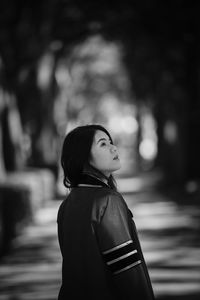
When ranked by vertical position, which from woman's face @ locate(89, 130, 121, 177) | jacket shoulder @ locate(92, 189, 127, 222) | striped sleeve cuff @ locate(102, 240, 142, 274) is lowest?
striped sleeve cuff @ locate(102, 240, 142, 274)

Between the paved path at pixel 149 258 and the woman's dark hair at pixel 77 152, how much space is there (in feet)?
13.8

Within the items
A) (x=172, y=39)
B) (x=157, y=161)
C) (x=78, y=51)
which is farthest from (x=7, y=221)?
(x=157, y=161)

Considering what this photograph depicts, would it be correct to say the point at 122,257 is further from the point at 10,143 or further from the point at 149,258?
the point at 10,143

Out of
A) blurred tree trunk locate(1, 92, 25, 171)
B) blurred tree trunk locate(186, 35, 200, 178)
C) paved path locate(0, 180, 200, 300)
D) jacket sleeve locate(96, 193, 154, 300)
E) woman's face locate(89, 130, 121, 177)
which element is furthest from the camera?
blurred tree trunk locate(186, 35, 200, 178)

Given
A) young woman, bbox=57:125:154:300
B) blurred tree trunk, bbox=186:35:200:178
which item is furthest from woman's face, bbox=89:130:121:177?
blurred tree trunk, bbox=186:35:200:178

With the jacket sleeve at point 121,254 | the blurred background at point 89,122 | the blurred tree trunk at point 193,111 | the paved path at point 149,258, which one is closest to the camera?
the jacket sleeve at point 121,254

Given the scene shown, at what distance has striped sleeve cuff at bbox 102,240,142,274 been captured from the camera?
9.96 ft

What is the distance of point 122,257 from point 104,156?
A: 1.49ft

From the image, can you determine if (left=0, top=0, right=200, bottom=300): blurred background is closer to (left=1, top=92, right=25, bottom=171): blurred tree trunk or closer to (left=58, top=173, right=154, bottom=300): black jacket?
(left=1, top=92, right=25, bottom=171): blurred tree trunk

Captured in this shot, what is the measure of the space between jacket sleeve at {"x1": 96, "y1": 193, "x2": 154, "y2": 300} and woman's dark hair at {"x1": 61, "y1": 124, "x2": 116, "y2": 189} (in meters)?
0.25

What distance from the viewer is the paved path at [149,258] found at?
7980 mm

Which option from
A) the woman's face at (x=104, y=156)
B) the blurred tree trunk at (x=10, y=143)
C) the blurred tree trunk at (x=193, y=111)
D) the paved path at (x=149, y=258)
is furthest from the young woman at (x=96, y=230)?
the blurred tree trunk at (x=193, y=111)

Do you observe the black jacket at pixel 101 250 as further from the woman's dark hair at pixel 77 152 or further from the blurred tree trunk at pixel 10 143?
the blurred tree trunk at pixel 10 143

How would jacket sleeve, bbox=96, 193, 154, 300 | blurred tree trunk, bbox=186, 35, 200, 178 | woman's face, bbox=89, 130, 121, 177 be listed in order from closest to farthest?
jacket sleeve, bbox=96, 193, 154, 300 → woman's face, bbox=89, 130, 121, 177 → blurred tree trunk, bbox=186, 35, 200, 178
